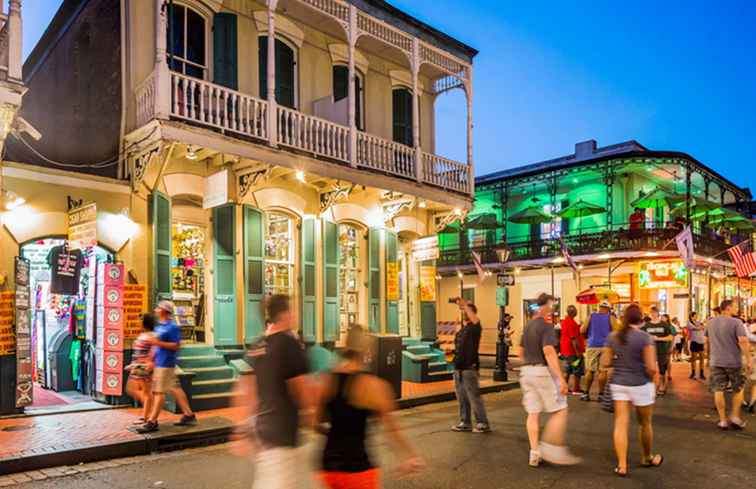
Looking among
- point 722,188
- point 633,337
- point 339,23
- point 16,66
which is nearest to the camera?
point 633,337

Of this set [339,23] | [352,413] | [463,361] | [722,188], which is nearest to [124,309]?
[463,361]

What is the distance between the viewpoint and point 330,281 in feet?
48.5

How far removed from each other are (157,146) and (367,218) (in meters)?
6.20

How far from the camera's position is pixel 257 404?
13.5 feet

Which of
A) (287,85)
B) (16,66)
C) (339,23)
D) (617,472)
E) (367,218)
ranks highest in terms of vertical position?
(339,23)

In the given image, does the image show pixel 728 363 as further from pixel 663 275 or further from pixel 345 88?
pixel 663 275

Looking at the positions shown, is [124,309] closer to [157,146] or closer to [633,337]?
[157,146]

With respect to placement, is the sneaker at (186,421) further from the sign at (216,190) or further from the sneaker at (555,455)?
the sneaker at (555,455)

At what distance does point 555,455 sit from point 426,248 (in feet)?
32.4

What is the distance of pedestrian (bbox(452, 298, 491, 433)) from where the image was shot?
30.6 ft

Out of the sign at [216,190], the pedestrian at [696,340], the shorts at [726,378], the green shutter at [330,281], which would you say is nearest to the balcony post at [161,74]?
the sign at [216,190]

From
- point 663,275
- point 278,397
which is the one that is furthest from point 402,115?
point 278,397

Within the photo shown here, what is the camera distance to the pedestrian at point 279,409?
13.1 feet

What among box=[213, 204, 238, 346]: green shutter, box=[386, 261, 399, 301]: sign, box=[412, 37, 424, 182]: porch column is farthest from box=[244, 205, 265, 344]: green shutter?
box=[412, 37, 424, 182]: porch column
